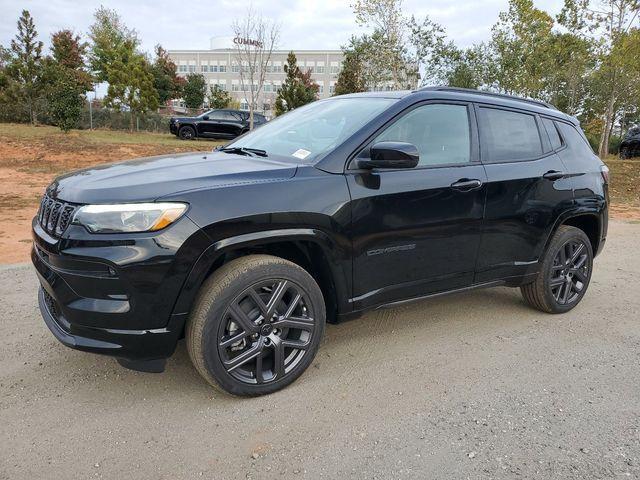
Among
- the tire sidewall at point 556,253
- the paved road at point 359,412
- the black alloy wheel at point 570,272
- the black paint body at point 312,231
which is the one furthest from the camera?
the black alloy wheel at point 570,272

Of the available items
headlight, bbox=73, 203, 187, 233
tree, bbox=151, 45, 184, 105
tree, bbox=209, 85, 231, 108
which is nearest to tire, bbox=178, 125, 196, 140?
tree, bbox=151, 45, 184, 105

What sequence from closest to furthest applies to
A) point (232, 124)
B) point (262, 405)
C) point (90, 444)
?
point (90, 444)
point (262, 405)
point (232, 124)

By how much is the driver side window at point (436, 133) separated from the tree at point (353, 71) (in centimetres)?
2602

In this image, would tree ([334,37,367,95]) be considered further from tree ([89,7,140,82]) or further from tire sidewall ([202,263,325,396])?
tire sidewall ([202,263,325,396])

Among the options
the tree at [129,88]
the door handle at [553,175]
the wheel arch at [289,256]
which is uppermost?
the tree at [129,88]

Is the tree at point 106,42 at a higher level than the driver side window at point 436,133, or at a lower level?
higher

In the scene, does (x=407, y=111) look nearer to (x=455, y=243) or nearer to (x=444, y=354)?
(x=455, y=243)

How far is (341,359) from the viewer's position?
3453 mm

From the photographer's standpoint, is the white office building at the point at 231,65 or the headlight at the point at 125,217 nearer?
the headlight at the point at 125,217

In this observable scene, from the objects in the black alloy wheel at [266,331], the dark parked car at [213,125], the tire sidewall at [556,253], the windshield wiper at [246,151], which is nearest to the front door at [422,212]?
the black alloy wheel at [266,331]

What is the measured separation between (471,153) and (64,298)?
2776mm

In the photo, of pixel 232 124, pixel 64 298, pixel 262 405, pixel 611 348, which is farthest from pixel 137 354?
pixel 232 124

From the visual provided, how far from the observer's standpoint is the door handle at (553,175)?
3990 mm

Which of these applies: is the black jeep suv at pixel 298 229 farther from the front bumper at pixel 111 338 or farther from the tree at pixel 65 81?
the tree at pixel 65 81
